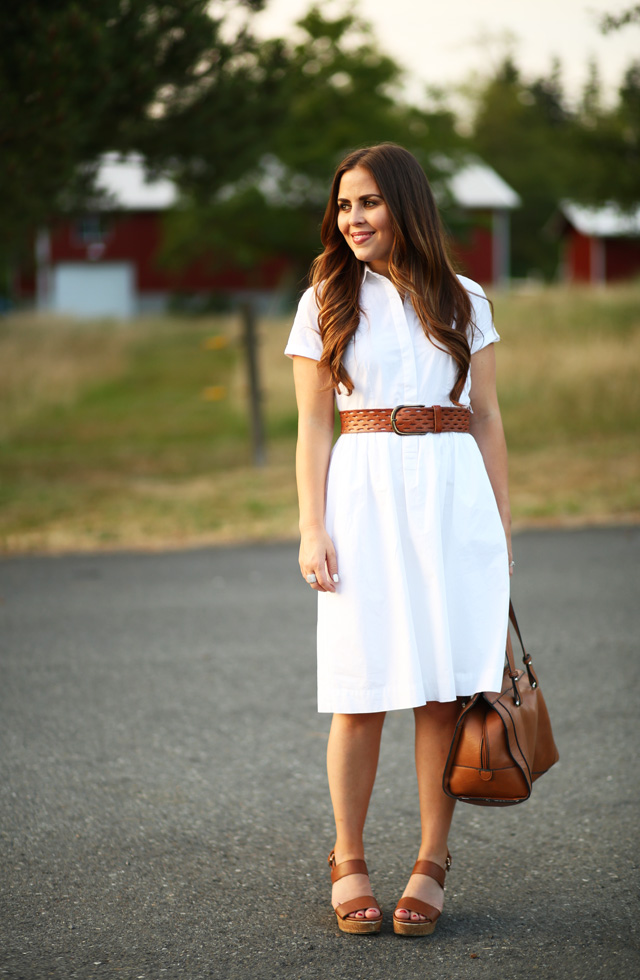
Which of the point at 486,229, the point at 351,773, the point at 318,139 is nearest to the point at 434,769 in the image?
the point at 351,773

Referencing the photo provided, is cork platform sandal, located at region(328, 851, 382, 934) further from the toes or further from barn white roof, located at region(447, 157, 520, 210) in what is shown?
barn white roof, located at region(447, 157, 520, 210)

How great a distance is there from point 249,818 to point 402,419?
1.51m

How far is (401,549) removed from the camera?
8.59 feet

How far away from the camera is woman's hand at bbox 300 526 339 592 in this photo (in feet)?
8.61

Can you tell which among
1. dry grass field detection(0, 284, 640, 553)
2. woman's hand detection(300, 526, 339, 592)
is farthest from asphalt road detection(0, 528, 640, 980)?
dry grass field detection(0, 284, 640, 553)

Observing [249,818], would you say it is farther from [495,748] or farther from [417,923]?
[495,748]

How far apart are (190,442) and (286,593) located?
8.33 meters

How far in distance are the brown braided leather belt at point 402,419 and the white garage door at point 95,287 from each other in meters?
42.0

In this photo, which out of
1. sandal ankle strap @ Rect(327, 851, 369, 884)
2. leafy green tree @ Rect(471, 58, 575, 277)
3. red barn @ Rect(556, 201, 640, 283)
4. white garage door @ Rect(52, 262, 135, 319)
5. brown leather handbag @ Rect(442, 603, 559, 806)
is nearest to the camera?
brown leather handbag @ Rect(442, 603, 559, 806)

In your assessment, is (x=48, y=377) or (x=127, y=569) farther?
(x=48, y=377)

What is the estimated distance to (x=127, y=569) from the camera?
23.6 ft

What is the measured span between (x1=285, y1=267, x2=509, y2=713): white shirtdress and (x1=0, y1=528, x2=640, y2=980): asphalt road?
24.5 inches

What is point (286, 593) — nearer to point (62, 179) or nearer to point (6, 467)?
point (62, 179)

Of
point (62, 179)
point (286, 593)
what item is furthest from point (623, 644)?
point (62, 179)
